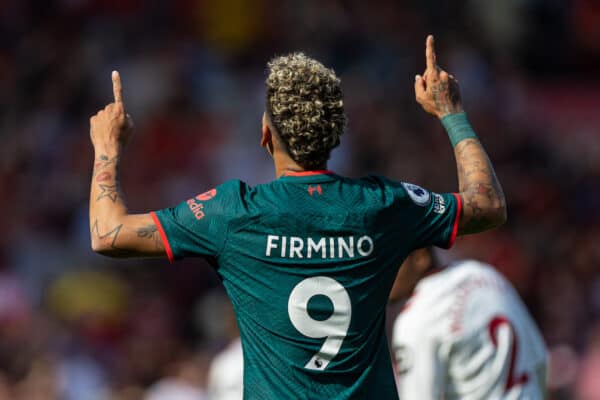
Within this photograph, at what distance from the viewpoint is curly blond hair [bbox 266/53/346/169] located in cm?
389

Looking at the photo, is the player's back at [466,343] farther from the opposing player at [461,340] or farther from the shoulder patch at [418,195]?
the shoulder patch at [418,195]

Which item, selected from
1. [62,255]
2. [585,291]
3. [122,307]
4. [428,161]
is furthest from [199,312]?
[585,291]

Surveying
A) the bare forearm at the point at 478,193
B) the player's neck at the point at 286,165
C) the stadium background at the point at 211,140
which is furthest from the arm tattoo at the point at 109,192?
the stadium background at the point at 211,140

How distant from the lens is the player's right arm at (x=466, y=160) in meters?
4.11

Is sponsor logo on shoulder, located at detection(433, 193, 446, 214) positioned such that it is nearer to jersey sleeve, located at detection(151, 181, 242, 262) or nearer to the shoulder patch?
the shoulder patch

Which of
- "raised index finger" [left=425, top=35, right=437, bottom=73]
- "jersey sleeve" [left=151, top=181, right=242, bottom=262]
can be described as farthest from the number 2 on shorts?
"raised index finger" [left=425, top=35, right=437, bottom=73]

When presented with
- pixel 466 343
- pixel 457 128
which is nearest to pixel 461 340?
pixel 466 343

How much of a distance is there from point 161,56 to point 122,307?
10.5 ft

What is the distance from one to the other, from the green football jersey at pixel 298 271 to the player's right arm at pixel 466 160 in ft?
1.08

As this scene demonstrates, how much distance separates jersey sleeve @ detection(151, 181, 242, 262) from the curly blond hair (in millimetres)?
284

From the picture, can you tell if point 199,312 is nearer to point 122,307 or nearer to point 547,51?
point 122,307

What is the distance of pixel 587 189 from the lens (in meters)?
12.4

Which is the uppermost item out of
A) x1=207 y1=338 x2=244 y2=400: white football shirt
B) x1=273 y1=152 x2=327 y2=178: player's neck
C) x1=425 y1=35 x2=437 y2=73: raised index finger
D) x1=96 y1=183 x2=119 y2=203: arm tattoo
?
x1=425 y1=35 x2=437 y2=73: raised index finger

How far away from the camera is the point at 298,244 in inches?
153
